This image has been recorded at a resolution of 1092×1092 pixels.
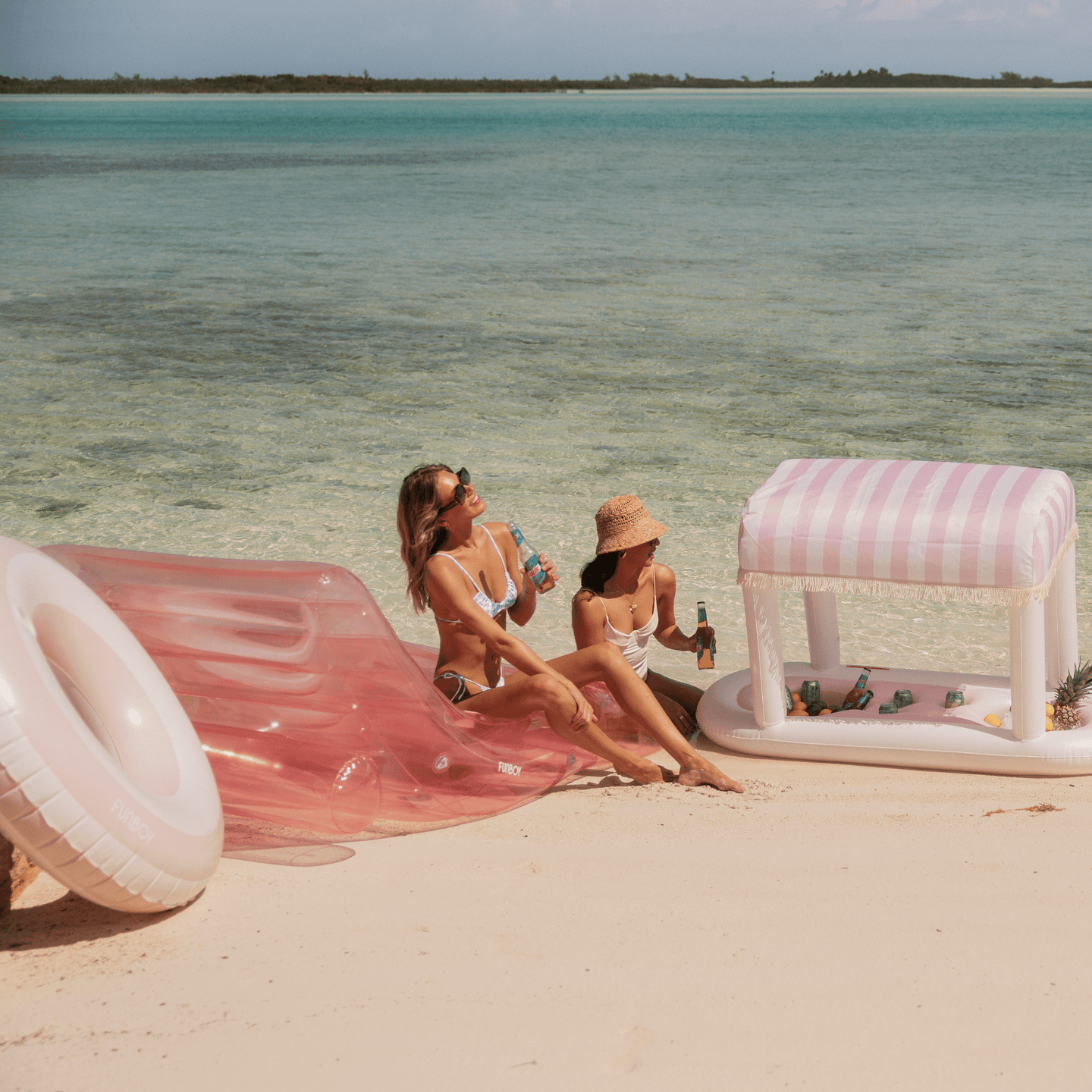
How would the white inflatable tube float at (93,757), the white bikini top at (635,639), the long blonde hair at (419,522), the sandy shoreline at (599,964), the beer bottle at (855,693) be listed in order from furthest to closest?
the beer bottle at (855,693) → the white bikini top at (635,639) → the long blonde hair at (419,522) → the white inflatable tube float at (93,757) → the sandy shoreline at (599,964)

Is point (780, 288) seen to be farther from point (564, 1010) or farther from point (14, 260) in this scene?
point (564, 1010)

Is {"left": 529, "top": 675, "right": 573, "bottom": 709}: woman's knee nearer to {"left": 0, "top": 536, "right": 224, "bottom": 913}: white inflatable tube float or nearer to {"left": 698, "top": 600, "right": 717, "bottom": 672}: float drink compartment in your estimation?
{"left": 698, "top": 600, "right": 717, "bottom": 672}: float drink compartment

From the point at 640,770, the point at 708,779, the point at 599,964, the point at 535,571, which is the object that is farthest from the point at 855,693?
the point at 599,964

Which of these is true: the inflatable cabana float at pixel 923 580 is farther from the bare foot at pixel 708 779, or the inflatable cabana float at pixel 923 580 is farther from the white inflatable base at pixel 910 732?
the bare foot at pixel 708 779

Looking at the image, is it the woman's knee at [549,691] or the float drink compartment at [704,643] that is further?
the float drink compartment at [704,643]

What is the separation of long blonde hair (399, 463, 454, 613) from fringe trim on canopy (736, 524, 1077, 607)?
0.96 metres

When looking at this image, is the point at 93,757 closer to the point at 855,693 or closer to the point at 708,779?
the point at 708,779

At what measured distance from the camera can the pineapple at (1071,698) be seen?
12.0 ft

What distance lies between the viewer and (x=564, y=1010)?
7.79 feet

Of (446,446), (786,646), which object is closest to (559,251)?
(446,446)

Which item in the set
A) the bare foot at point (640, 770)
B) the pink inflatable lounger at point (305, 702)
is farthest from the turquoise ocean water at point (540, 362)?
the pink inflatable lounger at point (305, 702)

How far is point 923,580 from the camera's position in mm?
3355

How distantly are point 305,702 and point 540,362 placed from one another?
8.89 metres

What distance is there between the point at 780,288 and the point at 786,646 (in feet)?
38.8
